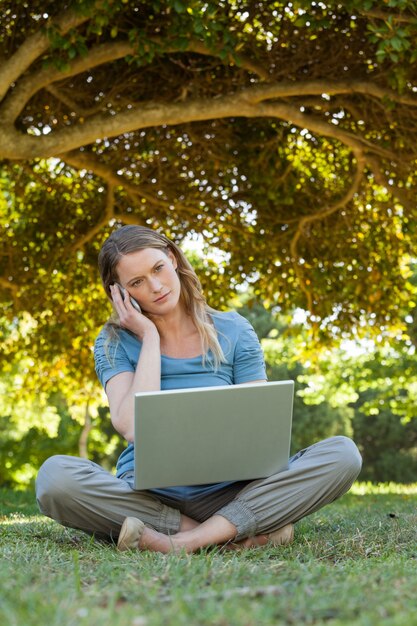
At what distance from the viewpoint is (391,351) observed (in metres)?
17.4

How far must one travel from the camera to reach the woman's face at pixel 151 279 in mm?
3967

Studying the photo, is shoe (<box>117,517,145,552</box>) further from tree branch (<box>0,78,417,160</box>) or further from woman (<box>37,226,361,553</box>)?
tree branch (<box>0,78,417,160</box>)

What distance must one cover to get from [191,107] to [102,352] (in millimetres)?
3345

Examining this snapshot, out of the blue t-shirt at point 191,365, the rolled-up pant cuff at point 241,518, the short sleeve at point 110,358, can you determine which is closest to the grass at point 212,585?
the rolled-up pant cuff at point 241,518

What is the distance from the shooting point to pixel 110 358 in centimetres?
393

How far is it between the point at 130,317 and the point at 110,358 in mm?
224

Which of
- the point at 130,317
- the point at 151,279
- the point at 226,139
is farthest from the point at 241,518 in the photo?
the point at 226,139

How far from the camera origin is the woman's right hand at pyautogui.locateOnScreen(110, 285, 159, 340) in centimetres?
394

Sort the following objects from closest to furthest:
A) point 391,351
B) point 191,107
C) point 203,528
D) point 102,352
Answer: point 203,528
point 102,352
point 191,107
point 391,351

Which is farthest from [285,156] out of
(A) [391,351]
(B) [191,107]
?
(A) [391,351]

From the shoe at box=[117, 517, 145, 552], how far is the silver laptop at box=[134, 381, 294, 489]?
0.52 ft

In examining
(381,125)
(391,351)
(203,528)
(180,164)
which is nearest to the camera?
(203,528)

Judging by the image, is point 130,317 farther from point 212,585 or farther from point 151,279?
point 212,585

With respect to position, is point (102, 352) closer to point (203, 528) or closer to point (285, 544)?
point (203, 528)
